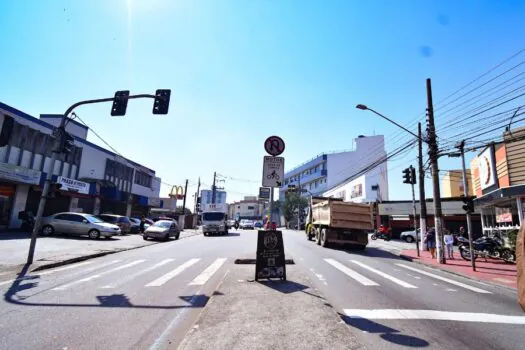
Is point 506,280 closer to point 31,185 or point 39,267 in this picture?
point 39,267

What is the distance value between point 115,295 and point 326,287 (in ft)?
16.2

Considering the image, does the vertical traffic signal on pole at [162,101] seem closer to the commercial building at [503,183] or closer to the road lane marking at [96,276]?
the road lane marking at [96,276]

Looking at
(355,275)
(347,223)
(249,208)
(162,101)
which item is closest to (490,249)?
(347,223)

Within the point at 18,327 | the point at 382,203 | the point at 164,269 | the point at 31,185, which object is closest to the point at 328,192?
the point at 382,203

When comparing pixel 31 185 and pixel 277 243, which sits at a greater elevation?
pixel 31 185

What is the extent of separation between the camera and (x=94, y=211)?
30406 millimetres

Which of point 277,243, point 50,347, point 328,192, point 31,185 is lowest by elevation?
point 50,347

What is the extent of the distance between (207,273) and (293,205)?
205 feet

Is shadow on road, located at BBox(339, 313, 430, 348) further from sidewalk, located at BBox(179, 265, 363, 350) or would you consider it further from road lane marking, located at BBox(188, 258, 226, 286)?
road lane marking, located at BBox(188, 258, 226, 286)

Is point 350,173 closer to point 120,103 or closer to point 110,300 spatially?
point 120,103

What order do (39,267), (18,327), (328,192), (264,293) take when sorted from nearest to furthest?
(18,327) → (264,293) → (39,267) → (328,192)

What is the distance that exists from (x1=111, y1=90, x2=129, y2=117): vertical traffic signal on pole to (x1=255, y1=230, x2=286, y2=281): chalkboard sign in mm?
7466

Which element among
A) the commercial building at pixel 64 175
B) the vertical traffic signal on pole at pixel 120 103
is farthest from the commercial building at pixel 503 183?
the commercial building at pixel 64 175

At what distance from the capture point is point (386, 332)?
182 inches
